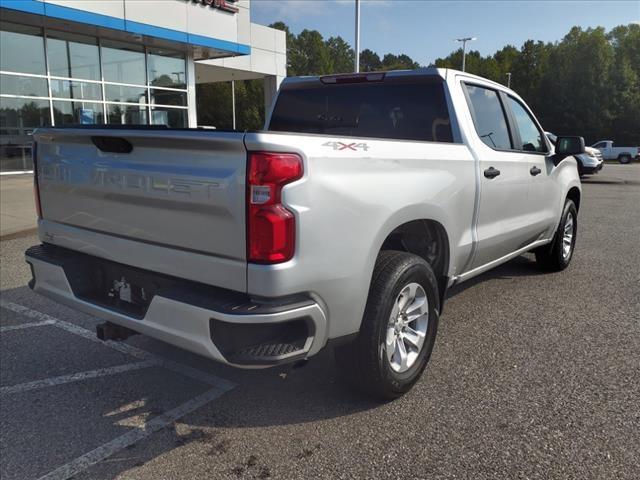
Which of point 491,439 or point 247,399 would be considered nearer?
point 491,439

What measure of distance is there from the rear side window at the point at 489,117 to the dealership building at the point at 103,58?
35.2 feet

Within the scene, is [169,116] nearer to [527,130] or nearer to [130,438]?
[527,130]

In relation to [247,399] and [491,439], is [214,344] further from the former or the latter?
[491,439]

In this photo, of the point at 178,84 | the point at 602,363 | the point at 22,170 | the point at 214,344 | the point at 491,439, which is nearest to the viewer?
the point at 214,344

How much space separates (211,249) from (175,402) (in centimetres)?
123

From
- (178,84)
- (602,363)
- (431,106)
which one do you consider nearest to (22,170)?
(178,84)

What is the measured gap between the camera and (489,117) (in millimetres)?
4332

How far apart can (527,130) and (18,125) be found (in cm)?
1415

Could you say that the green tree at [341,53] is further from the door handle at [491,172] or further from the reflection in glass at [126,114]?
the door handle at [491,172]

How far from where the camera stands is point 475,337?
4.18 meters

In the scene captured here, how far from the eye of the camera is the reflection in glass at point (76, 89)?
15.4 m

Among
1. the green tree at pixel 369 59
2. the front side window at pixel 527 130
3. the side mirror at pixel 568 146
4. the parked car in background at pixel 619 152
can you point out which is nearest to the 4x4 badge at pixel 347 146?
the front side window at pixel 527 130

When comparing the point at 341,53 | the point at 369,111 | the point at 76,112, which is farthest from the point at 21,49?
the point at 341,53

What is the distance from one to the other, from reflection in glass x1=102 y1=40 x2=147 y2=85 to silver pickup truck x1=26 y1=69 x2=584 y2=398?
15.0m
